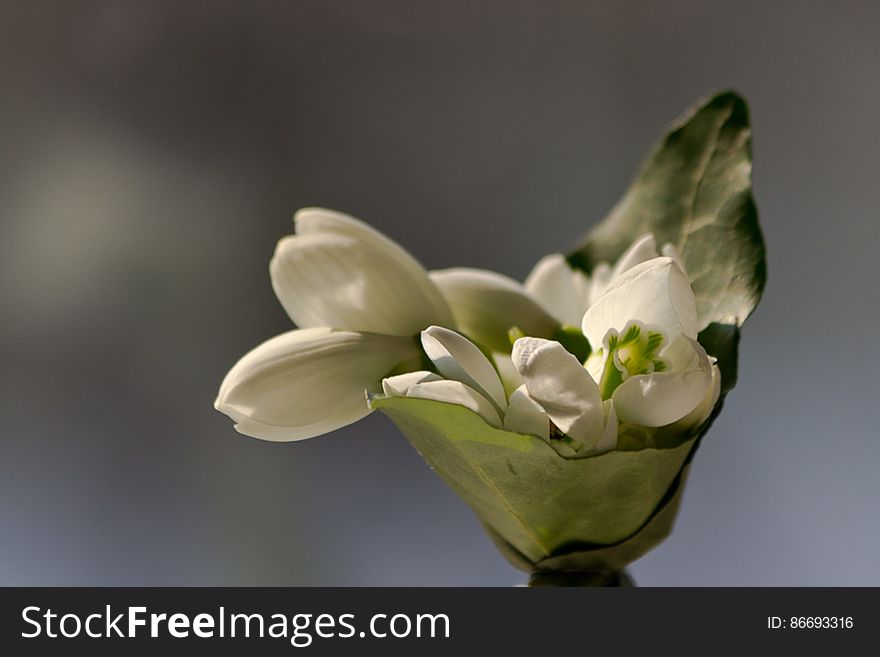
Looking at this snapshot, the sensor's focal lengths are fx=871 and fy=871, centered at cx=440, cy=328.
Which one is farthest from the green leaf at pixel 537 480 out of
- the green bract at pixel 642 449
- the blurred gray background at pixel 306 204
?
the blurred gray background at pixel 306 204

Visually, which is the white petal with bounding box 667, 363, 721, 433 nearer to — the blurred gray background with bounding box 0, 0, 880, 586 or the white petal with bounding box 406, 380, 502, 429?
the white petal with bounding box 406, 380, 502, 429

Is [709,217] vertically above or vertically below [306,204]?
below

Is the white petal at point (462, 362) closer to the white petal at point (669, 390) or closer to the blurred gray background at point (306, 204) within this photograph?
the white petal at point (669, 390)

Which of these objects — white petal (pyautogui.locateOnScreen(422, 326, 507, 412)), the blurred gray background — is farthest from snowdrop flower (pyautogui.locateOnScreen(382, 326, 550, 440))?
the blurred gray background

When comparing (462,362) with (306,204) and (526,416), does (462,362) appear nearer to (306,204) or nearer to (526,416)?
(526,416)

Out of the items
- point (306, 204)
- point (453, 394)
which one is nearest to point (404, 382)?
point (453, 394)

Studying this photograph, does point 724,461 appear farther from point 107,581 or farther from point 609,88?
point 107,581

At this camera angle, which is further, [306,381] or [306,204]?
[306,204]
